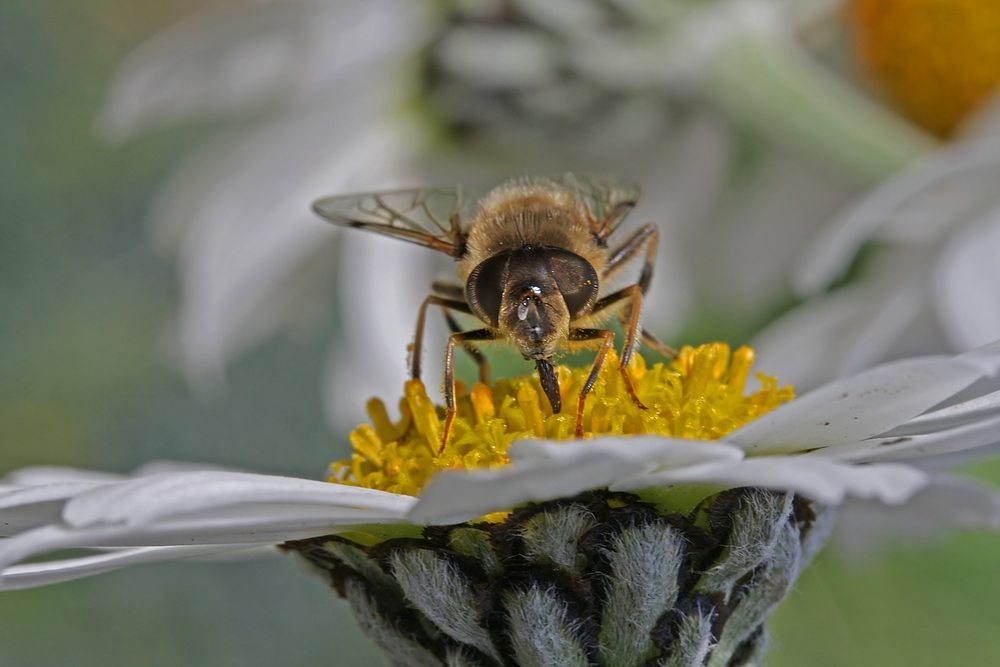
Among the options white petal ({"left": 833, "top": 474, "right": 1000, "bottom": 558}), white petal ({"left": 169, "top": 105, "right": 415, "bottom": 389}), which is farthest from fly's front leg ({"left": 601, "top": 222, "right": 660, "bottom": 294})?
white petal ({"left": 169, "top": 105, "right": 415, "bottom": 389})

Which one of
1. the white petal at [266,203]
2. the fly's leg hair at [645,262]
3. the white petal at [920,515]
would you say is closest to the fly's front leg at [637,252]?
the fly's leg hair at [645,262]

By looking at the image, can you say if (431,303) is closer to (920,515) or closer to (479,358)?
(479,358)

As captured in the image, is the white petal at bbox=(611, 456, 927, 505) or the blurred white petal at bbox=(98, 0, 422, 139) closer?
the white petal at bbox=(611, 456, 927, 505)

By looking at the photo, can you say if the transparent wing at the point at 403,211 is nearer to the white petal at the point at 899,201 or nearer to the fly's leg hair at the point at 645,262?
the fly's leg hair at the point at 645,262

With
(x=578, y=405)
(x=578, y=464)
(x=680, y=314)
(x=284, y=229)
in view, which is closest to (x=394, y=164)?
(x=284, y=229)

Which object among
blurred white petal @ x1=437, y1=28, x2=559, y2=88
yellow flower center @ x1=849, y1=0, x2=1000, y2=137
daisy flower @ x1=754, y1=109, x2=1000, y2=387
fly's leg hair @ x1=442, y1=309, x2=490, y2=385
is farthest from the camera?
yellow flower center @ x1=849, y1=0, x2=1000, y2=137

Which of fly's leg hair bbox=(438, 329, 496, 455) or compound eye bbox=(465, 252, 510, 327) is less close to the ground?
compound eye bbox=(465, 252, 510, 327)

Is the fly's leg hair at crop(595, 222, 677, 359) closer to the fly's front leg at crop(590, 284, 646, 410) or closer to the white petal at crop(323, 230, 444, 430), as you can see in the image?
the fly's front leg at crop(590, 284, 646, 410)
